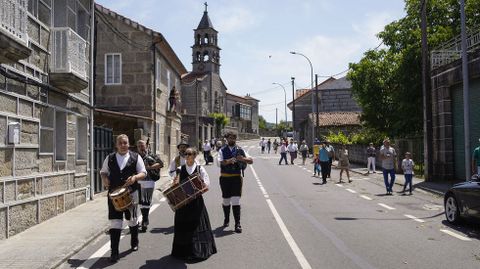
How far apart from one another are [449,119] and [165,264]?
49.4ft

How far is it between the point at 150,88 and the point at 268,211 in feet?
45.3

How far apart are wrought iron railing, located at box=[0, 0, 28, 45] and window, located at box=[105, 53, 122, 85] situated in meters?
14.8

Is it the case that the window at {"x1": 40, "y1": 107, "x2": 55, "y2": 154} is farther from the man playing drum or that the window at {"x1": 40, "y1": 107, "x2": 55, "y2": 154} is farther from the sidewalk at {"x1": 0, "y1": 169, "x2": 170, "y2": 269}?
the man playing drum

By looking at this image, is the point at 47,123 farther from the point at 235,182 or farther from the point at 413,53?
the point at 413,53

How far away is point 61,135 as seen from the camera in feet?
40.8


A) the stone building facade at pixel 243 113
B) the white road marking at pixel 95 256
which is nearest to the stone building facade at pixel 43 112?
the white road marking at pixel 95 256

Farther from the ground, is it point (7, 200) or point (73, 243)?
point (7, 200)

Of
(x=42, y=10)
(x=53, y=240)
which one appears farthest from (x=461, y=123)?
(x=53, y=240)

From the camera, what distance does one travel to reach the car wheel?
32.3 ft

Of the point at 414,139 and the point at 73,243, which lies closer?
the point at 73,243

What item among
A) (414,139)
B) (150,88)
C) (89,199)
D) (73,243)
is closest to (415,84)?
(414,139)

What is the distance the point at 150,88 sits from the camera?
24.1m

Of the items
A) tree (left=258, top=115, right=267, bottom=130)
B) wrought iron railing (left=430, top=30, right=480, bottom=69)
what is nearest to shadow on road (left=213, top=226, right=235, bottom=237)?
wrought iron railing (left=430, top=30, right=480, bottom=69)

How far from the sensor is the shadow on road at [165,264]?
21.9 feet
